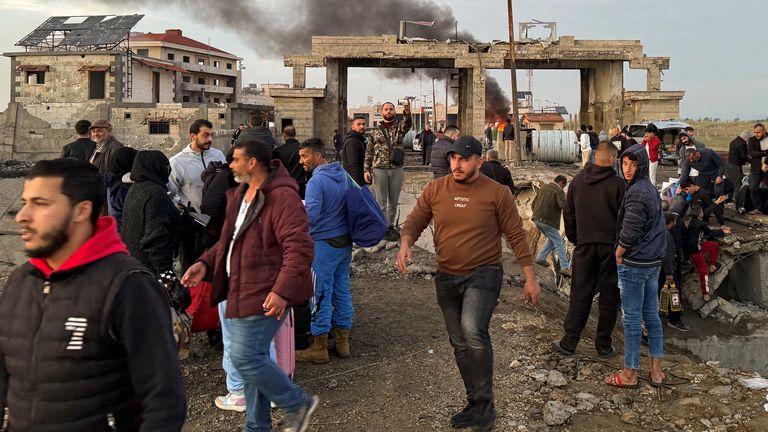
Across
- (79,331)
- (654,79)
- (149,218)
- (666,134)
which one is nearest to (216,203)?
(149,218)

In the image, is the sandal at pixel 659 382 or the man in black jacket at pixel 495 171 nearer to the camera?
the sandal at pixel 659 382

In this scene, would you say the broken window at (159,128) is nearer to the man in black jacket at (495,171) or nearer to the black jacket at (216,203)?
the man in black jacket at (495,171)

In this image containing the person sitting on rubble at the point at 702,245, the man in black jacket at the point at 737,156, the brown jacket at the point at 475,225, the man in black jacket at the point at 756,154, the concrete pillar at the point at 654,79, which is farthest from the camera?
A: the concrete pillar at the point at 654,79

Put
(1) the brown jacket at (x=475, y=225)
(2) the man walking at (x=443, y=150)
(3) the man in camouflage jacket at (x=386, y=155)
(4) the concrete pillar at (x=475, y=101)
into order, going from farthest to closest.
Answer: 1. (4) the concrete pillar at (x=475, y=101)
2. (3) the man in camouflage jacket at (x=386, y=155)
3. (2) the man walking at (x=443, y=150)
4. (1) the brown jacket at (x=475, y=225)

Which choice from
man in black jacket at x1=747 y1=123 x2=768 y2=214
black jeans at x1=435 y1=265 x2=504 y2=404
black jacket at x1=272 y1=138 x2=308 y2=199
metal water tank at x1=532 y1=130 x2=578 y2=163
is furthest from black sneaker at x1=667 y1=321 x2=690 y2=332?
metal water tank at x1=532 y1=130 x2=578 y2=163

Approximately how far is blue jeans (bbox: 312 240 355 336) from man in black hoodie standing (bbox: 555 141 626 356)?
6.61 feet

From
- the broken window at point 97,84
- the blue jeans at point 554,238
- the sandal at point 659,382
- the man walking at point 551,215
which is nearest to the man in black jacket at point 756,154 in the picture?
the man walking at point 551,215

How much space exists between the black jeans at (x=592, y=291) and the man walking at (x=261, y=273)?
3.03 m

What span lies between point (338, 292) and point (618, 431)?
95.5 inches

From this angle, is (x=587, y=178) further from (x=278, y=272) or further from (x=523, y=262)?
(x=278, y=272)

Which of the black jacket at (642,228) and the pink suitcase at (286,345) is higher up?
the black jacket at (642,228)

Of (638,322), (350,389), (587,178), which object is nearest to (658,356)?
(638,322)

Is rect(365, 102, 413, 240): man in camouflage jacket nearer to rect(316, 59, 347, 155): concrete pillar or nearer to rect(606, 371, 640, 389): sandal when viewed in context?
rect(606, 371, 640, 389): sandal

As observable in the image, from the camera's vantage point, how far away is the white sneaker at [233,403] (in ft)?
14.9
